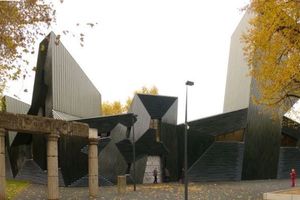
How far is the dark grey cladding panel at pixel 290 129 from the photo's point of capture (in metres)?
44.2

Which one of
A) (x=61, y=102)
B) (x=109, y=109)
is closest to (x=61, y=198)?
(x=61, y=102)

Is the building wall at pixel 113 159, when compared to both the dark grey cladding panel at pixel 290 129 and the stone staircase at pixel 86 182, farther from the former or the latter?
the dark grey cladding panel at pixel 290 129

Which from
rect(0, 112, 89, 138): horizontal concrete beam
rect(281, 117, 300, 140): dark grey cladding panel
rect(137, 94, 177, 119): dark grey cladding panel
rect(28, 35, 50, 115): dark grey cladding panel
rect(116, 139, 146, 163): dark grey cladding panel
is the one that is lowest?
rect(116, 139, 146, 163): dark grey cladding panel

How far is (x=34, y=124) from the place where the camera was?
22.6 metres

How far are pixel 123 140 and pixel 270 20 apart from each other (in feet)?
70.7

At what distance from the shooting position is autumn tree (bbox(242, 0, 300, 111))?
20.6 metres

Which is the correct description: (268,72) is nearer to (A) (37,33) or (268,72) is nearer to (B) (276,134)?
(A) (37,33)

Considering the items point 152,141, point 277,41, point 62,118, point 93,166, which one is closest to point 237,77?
point 152,141

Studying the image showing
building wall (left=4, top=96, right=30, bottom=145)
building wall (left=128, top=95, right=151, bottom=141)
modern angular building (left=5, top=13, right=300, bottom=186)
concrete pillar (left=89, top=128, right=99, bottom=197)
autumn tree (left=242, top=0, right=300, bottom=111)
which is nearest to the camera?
autumn tree (left=242, top=0, right=300, bottom=111)

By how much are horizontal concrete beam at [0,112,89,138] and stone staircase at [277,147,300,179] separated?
81.9ft

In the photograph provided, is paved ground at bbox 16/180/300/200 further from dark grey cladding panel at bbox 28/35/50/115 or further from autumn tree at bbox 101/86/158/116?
autumn tree at bbox 101/86/158/116

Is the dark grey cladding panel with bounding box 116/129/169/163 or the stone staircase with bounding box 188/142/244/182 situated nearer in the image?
the dark grey cladding panel with bounding box 116/129/169/163

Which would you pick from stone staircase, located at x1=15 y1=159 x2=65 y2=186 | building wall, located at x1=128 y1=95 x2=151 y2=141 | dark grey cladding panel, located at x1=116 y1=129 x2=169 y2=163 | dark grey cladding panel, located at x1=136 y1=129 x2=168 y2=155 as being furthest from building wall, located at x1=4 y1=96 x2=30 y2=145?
dark grey cladding panel, located at x1=136 y1=129 x2=168 y2=155

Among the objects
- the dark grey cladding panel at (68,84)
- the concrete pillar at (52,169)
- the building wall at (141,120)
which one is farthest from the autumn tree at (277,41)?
the building wall at (141,120)
